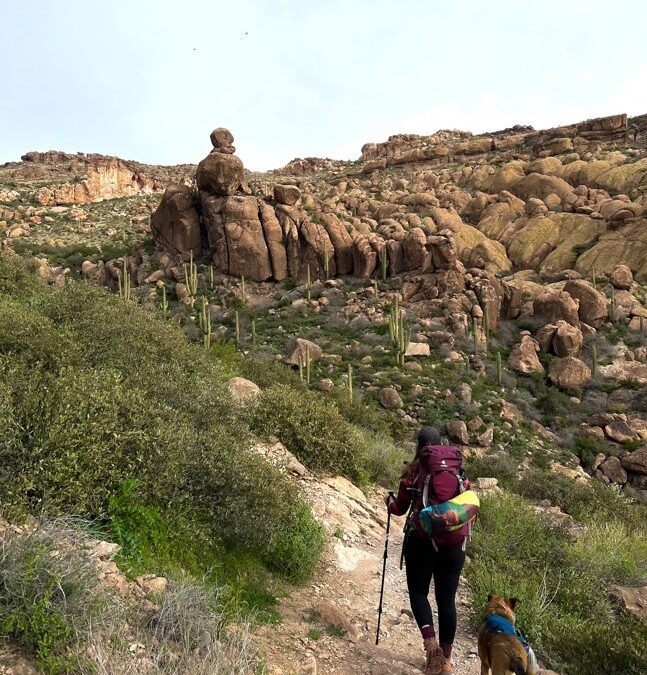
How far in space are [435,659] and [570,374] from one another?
22.3 meters

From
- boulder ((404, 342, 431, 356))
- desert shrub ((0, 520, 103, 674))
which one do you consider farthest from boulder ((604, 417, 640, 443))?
desert shrub ((0, 520, 103, 674))

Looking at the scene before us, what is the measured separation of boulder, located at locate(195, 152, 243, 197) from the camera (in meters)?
33.4

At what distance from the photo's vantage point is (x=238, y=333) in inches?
997

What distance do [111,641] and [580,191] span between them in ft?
159

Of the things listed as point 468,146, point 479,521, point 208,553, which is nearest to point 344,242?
point 479,521

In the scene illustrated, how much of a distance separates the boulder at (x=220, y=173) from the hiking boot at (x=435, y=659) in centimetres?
3326

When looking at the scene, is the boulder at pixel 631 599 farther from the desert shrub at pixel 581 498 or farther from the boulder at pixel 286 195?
the boulder at pixel 286 195

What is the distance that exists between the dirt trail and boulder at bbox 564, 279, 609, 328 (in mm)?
23953

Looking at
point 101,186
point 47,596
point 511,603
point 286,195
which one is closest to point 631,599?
point 511,603

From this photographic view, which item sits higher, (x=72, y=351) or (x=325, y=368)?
(x=72, y=351)

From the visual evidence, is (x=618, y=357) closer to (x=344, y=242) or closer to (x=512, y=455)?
(x=512, y=455)

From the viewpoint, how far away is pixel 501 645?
334 centimetres

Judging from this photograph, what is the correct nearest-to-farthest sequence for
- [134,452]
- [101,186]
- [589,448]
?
[134,452], [589,448], [101,186]

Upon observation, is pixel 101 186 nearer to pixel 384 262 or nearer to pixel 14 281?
pixel 384 262
